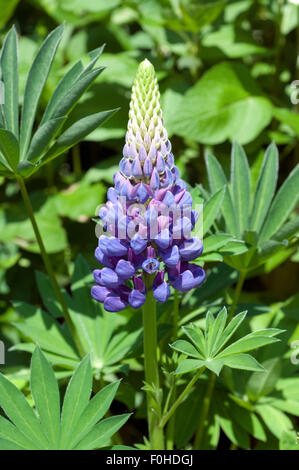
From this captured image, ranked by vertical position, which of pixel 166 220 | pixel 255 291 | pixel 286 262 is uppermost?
pixel 166 220

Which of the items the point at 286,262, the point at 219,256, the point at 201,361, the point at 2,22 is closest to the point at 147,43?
the point at 2,22

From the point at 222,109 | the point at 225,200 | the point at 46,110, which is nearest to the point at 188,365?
the point at 225,200

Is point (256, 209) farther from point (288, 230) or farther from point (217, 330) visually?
point (217, 330)

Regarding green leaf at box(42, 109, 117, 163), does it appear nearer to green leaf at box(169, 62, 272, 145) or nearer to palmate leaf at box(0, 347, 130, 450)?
palmate leaf at box(0, 347, 130, 450)

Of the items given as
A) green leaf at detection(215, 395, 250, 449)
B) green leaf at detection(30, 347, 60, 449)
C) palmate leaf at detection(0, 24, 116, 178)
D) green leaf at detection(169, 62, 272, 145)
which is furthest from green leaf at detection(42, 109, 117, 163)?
green leaf at detection(215, 395, 250, 449)

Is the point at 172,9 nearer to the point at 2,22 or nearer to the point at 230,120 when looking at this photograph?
the point at 230,120
